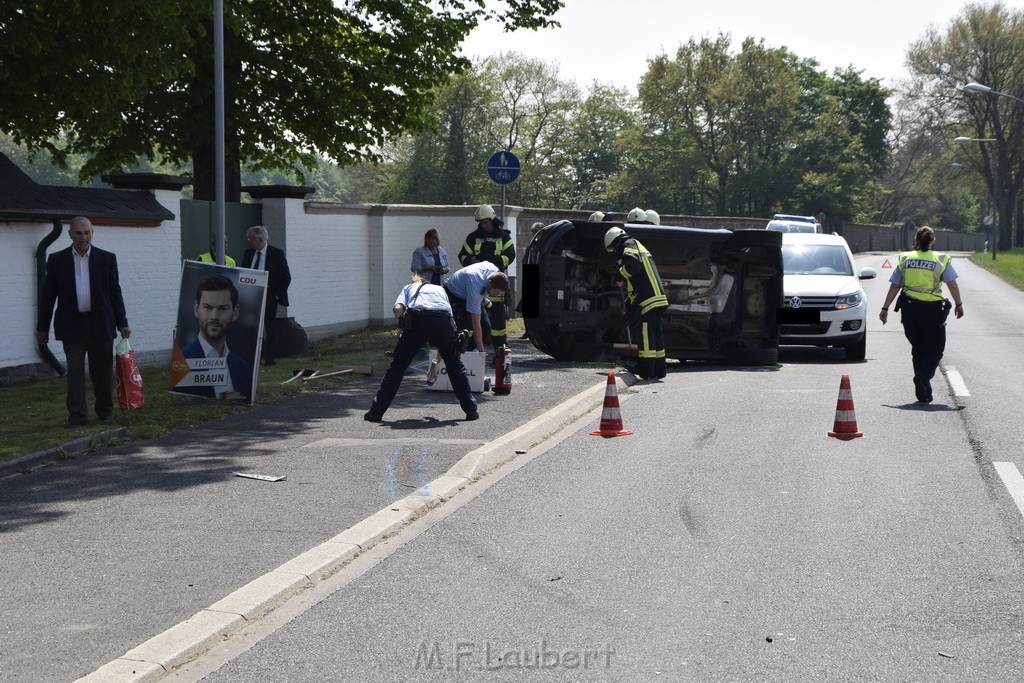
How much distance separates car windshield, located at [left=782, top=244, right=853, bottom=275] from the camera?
1878cm

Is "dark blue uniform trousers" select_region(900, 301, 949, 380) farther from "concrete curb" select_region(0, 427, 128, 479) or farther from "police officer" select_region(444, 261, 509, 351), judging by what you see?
"concrete curb" select_region(0, 427, 128, 479)

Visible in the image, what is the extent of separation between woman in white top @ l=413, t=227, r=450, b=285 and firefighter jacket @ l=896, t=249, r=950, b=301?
6.62m

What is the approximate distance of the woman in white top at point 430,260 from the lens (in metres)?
16.9

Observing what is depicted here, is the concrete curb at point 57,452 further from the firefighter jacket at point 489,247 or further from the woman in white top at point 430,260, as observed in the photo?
the woman in white top at point 430,260

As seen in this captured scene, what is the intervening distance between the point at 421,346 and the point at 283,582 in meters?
5.18

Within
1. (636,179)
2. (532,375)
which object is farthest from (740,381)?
(636,179)

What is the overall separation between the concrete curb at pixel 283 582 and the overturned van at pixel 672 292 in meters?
6.74

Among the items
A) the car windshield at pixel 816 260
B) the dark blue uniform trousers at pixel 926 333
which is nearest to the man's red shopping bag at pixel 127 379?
the dark blue uniform trousers at pixel 926 333

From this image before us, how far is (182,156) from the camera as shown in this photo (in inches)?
819

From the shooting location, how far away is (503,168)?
1864cm

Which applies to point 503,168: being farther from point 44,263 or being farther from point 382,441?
point 382,441

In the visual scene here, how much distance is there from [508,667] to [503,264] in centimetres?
1176

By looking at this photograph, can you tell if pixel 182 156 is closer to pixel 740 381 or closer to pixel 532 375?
pixel 532 375

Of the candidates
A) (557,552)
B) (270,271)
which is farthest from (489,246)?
(557,552)
